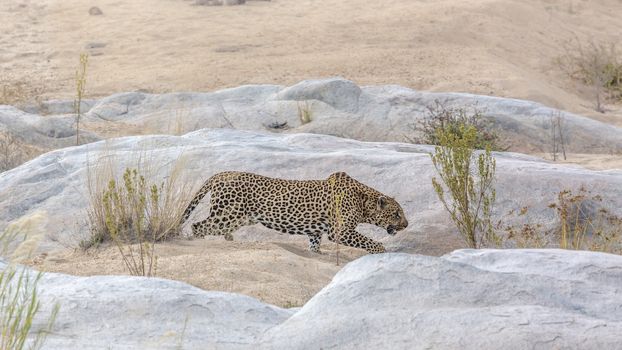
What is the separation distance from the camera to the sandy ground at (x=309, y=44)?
15.7 m

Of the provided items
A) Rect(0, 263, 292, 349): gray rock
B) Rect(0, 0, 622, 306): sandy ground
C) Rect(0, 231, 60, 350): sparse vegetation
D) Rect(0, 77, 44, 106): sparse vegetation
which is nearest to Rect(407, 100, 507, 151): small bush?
Result: Rect(0, 0, 622, 306): sandy ground

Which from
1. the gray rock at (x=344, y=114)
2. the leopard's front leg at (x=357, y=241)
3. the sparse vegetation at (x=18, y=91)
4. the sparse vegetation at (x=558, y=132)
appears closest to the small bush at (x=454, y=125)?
the gray rock at (x=344, y=114)

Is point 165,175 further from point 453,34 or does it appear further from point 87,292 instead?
point 453,34

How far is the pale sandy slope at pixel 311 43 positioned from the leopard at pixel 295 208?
7.83m

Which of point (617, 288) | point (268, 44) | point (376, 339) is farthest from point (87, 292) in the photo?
point (268, 44)

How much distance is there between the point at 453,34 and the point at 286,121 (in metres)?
6.58

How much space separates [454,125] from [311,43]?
7.11 metres

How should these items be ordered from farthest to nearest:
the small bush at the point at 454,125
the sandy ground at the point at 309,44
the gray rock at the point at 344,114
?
the sandy ground at the point at 309,44 < the gray rock at the point at 344,114 < the small bush at the point at 454,125

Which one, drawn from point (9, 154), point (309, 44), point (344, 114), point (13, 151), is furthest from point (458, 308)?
point (309, 44)

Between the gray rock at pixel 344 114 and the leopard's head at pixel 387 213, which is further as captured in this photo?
the gray rock at pixel 344 114

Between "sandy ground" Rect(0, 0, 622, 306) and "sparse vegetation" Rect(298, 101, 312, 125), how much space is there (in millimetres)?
3072

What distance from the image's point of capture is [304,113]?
12.2 meters

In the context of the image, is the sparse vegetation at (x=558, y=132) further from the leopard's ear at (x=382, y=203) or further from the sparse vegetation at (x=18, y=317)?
the sparse vegetation at (x=18, y=317)

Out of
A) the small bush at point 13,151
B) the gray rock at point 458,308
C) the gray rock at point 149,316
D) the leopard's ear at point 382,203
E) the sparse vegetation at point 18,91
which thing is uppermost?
the gray rock at point 458,308
